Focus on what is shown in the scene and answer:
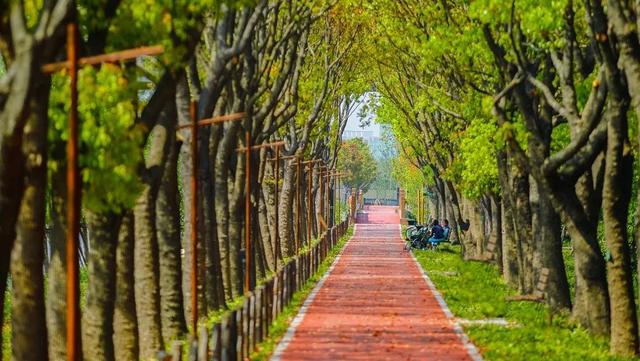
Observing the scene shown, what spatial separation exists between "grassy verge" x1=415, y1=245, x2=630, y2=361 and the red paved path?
0.53m

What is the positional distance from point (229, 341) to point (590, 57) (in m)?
10.9

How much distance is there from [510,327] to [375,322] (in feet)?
10.6

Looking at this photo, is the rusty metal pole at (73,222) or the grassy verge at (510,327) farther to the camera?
the grassy verge at (510,327)

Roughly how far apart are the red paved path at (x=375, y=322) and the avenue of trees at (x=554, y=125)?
2.53m

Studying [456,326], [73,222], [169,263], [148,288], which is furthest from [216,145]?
[73,222]

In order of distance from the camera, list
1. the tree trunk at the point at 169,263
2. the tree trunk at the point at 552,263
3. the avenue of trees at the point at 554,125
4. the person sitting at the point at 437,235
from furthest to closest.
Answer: the person sitting at the point at 437,235
the tree trunk at the point at 552,263
the tree trunk at the point at 169,263
the avenue of trees at the point at 554,125

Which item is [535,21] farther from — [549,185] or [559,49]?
[559,49]

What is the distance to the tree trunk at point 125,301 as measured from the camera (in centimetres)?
2106

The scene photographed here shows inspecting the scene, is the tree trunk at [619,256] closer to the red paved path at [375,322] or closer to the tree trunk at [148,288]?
the red paved path at [375,322]

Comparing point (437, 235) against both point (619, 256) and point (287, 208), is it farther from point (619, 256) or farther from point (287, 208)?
point (619, 256)

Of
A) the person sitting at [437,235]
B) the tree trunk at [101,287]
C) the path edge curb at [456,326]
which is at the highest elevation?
the tree trunk at [101,287]

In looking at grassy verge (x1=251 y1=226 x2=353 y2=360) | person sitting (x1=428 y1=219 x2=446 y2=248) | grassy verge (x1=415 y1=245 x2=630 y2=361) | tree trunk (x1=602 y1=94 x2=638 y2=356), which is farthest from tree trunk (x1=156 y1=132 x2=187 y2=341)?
person sitting (x1=428 y1=219 x2=446 y2=248)

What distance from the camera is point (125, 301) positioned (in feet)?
69.4

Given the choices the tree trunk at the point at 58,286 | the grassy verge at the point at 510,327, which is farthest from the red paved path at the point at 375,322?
the tree trunk at the point at 58,286
